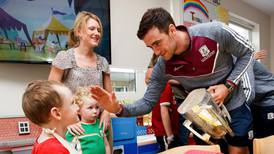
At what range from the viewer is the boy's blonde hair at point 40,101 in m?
1.13

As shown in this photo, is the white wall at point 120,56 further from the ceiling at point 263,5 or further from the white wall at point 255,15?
the ceiling at point 263,5

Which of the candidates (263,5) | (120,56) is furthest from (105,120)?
(263,5)

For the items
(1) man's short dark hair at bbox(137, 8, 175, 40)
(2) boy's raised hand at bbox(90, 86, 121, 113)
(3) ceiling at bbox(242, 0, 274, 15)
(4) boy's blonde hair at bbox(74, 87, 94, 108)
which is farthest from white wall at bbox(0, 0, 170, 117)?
(3) ceiling at bbox(242, 0, 274, 15)

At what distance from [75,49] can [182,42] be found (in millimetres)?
759

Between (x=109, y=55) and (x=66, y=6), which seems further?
(x=109, y=55)

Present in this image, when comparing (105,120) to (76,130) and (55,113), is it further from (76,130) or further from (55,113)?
(55,113)

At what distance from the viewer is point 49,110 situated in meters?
1.14

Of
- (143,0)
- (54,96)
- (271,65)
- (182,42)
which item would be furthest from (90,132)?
(271,65)

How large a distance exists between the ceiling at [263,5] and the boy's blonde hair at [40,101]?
4.39 metres

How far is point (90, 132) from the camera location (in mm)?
1717

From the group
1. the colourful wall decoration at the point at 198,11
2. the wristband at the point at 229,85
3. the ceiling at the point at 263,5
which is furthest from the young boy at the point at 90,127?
the ceiling at the point at 263,5

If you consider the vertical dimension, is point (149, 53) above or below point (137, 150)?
above

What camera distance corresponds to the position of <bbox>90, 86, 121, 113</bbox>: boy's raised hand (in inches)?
52.2

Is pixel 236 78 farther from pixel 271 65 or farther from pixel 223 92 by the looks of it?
pixel 271 65
